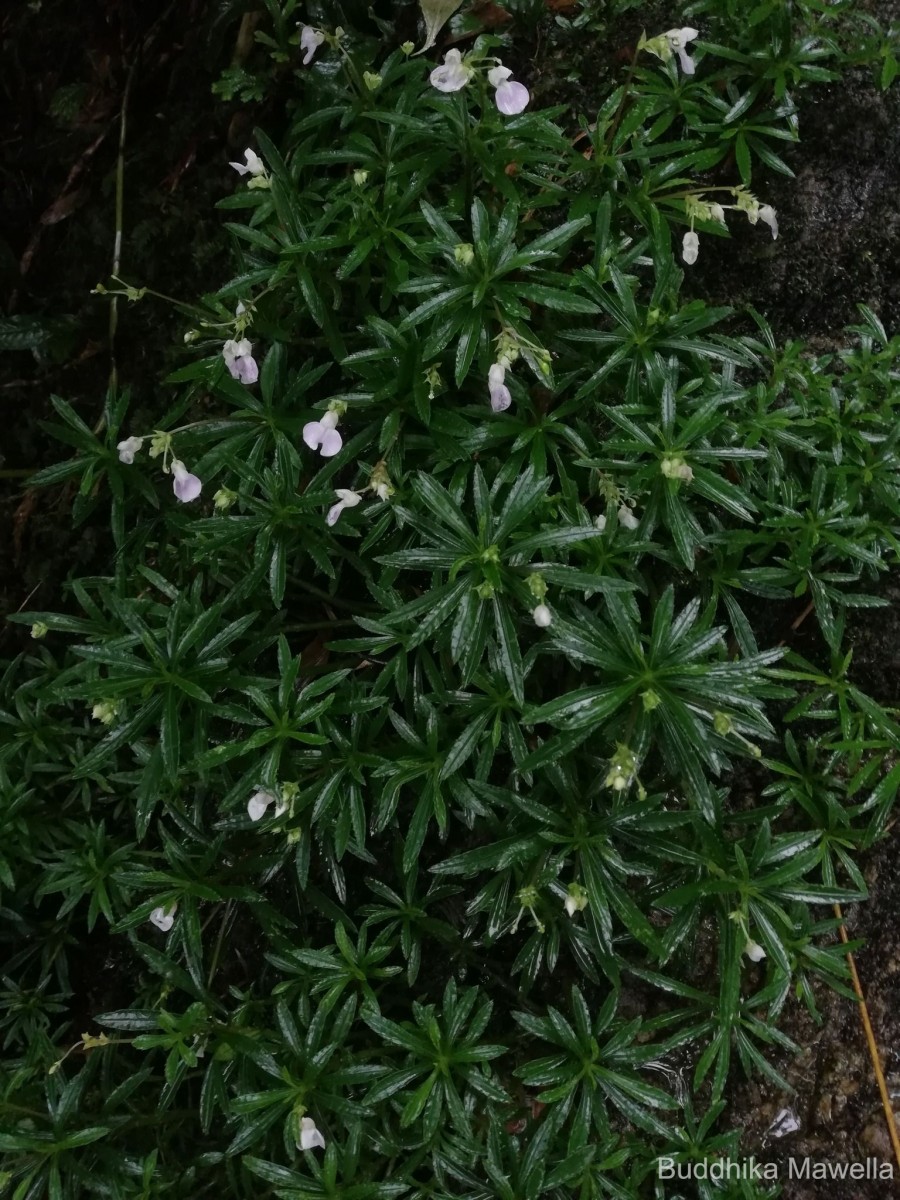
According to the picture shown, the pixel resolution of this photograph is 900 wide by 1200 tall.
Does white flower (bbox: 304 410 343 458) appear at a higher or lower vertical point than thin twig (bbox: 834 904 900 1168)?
higher

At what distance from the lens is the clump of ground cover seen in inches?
76.0

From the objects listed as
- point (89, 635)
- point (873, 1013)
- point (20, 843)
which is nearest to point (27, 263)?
point (89, 635)

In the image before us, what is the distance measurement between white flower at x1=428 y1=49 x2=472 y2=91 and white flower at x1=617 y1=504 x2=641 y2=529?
97 centimetres

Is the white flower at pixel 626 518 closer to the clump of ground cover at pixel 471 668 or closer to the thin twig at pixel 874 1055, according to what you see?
the clump of ground cover at pixel 471 668

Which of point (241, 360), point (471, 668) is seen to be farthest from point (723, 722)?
point (241, 360)

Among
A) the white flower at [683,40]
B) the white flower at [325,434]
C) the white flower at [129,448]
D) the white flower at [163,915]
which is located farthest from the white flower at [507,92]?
the white flower at [163,915]

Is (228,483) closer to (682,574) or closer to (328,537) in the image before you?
(328,537)

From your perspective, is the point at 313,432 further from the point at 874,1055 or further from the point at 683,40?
the point at 874,1055

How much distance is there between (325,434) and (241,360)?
0.87 feet

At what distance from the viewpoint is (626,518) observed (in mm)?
1960

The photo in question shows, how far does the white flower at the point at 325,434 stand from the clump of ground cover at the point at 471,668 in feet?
0.07

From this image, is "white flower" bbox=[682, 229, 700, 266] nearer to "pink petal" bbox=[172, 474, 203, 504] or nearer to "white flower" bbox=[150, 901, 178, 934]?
"pink petal" bbox=[172, 474, 203, 504]

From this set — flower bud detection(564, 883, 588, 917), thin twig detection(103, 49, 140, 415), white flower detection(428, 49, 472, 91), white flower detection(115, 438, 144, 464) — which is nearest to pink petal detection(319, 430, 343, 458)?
white flower detection(115, 438, 144, 464)

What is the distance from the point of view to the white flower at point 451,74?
1.75 metres
